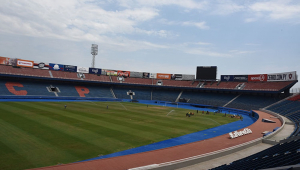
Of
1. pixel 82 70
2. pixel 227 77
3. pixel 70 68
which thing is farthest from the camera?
pixel 82 70

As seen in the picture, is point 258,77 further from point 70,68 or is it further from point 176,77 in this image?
point 70,68

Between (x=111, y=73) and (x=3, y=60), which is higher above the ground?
(x=3, y=60)

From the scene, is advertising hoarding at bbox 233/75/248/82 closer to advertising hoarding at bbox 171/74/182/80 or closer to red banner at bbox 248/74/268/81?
red banner at bbox 248/74/268/81

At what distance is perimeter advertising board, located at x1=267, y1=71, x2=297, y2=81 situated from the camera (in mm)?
53394

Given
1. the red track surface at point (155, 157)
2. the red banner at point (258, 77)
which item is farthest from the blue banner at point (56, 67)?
the red track surface at point (155, 157)

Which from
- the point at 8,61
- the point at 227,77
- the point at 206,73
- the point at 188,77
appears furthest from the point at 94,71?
the point at 227,77

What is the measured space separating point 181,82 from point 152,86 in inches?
456

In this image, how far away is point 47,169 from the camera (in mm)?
12992

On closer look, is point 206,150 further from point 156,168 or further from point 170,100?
point 170,100

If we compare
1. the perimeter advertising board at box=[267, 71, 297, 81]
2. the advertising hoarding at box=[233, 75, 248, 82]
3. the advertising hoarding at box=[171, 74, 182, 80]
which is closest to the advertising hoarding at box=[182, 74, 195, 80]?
the advertising hoarding at box=[171, 74, 182, 80]

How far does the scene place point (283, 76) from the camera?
5634cm

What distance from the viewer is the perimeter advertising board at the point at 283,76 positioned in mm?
53394

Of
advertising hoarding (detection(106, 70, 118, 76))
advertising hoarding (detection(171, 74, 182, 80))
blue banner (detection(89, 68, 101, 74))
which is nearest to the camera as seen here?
blue banner (detection(89, 68, 101, 74))

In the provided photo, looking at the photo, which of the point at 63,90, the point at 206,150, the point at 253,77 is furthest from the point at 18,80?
the point at 253,77
